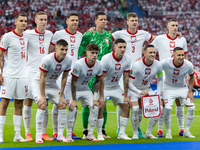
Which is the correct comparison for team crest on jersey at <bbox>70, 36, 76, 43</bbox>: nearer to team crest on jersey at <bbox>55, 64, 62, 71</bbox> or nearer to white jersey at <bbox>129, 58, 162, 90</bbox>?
team crest on jersey at <bbox>55, 64, 62, 71</bbox>

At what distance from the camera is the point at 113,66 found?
6.92 meters

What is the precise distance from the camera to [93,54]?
6.45 m

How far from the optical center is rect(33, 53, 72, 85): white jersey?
6273 mm

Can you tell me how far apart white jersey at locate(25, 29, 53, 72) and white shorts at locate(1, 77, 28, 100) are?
1.30 ft

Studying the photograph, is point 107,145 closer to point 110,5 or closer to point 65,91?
point 65,91

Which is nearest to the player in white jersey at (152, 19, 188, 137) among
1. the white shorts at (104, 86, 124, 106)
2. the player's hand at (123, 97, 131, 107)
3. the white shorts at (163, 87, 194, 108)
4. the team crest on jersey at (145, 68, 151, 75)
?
the white shorts at (163, 87, 194, 108)

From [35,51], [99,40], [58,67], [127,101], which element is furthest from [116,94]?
[35,51]

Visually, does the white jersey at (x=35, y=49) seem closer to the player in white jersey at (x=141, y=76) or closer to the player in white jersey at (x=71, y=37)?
the player in white jersey at (x=71, y=37)

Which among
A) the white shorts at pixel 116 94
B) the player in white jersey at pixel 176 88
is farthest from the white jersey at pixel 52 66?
the player in white jersey at pixel 176 88

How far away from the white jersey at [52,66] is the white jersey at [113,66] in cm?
87

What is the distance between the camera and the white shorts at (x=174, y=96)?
728 centimetres

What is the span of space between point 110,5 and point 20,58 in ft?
78.9

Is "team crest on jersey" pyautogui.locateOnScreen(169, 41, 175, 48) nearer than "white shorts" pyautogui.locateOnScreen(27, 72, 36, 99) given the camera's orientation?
No

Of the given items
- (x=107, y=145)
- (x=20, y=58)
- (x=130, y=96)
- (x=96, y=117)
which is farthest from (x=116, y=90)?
(x=20, y=58)
